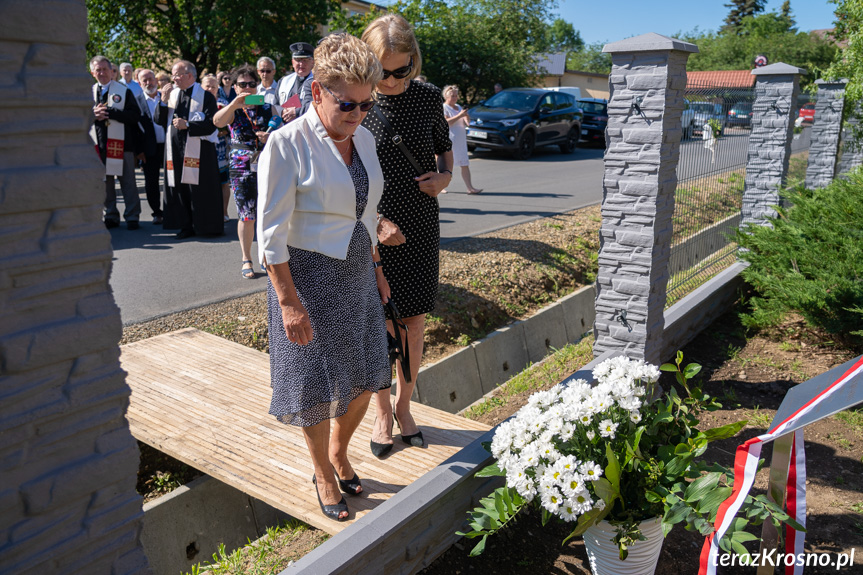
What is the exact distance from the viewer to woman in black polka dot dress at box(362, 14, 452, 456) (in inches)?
133

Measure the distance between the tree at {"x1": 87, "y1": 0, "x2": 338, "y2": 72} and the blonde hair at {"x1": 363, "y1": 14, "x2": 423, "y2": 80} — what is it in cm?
1854

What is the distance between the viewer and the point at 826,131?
1132cm

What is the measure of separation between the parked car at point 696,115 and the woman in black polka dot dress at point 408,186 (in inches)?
84.7

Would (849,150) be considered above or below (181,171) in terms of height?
above

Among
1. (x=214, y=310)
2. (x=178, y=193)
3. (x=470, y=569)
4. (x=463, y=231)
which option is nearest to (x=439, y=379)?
(x=214, y=310)

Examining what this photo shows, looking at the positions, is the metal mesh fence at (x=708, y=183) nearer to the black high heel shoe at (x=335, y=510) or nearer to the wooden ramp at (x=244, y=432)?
the wooden ramp at (x=244, y=432)

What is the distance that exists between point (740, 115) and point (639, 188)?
3.64 meters

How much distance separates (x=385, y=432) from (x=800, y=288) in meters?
3.67

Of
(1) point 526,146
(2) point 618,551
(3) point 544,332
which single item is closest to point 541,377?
(3) point 544,332

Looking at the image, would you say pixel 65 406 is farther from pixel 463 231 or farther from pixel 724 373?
pixel 463 231

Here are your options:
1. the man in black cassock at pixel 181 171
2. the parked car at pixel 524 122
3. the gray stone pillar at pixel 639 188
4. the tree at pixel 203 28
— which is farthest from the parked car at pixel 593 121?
the gray stone pillar at pixel 639 188

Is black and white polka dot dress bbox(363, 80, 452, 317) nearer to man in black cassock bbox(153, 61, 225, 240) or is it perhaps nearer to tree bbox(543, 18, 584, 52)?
man in black cassock bbox(153, 61, 225, 240)

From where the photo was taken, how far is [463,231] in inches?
382

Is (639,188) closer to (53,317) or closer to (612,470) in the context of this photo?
(612,470)
